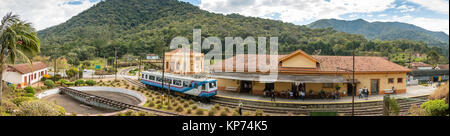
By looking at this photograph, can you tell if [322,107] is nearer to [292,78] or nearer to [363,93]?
[292,78]

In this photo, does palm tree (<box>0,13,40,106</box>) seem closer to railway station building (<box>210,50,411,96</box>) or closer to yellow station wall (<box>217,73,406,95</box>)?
railway station building (<box>210,50,411,96</box>)

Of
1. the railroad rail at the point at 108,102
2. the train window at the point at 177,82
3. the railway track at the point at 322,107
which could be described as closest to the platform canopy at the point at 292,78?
the railway track at the point at 322,107

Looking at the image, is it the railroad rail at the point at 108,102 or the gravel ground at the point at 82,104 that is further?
the gravel ground at the point at 82,104

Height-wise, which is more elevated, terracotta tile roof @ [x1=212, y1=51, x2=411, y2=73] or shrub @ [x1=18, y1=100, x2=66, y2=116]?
terracotta tile roof @ [x1=212, y1=51, x2=411, y2=73]

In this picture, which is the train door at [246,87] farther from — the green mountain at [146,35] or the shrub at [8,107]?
the green mountain at [146,35]

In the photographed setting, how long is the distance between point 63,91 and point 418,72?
25659 mm

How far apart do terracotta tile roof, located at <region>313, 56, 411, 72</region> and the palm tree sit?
12.9 m

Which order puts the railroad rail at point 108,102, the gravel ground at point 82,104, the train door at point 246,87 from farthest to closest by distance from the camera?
the train door at point 246,87 < the gravel ground at point 82,104 < the railroad rail at point 108,102

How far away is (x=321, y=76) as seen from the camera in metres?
12.3

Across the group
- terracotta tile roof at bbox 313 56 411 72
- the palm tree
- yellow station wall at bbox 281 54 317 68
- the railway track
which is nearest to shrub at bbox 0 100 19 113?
the palm tree

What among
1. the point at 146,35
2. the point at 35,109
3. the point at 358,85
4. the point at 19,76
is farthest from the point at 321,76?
the point at 146,35

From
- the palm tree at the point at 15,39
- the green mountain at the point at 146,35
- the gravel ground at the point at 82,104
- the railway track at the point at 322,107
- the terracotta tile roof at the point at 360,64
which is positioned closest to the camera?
the palm tree at the point at 15,39

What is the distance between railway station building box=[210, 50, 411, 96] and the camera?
1238 centimetres

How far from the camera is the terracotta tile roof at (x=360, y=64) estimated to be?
13109 millimetres
